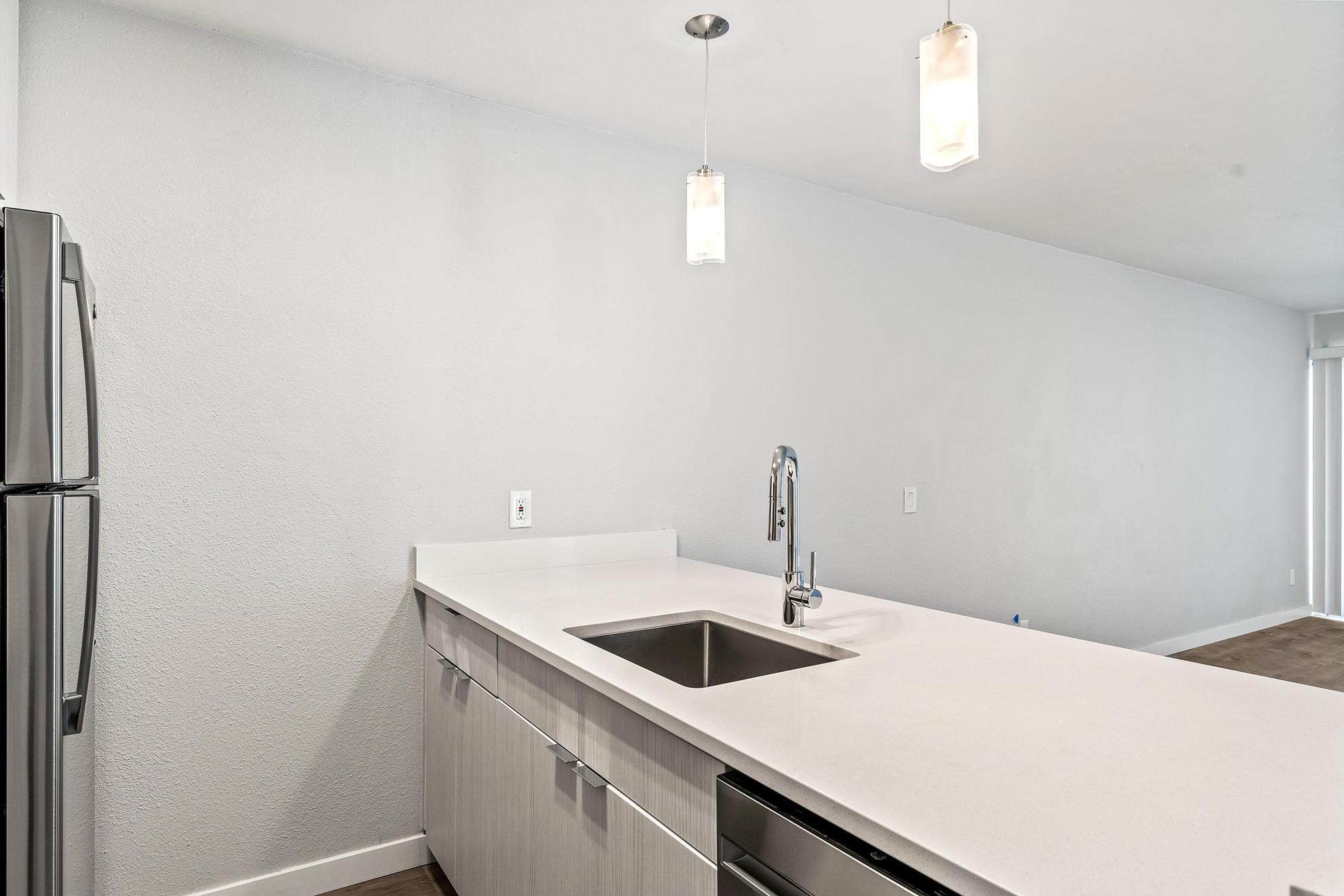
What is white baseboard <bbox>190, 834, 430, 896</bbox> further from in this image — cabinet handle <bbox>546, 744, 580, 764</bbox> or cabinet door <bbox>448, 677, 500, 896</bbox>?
cabinet handle <bbox>546, 744, 580, 764</bbox>

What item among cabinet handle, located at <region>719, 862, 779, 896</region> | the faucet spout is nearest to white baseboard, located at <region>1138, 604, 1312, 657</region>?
the faucet spout

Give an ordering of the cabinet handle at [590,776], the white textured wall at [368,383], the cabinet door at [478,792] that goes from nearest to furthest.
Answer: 1. the cabinet handle at [590,776]
2. the cabinet door at [478,792]
3. the white textured wall at [368,383]

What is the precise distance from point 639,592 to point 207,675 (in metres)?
1.12

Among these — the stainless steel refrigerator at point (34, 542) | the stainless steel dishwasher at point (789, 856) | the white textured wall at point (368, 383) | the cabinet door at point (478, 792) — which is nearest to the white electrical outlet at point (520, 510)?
the white textured wall at point (368, 383)

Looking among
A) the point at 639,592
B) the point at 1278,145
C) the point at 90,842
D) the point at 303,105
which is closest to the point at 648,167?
the point at 303,105

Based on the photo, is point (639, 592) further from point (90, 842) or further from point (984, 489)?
point (984, 489)

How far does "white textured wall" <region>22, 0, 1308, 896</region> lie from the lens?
188 cm

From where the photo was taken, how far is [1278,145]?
275 centimetres

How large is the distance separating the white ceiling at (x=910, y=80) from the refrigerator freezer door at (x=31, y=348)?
3.60 ft

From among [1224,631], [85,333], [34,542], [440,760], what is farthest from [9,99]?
[1224,631]

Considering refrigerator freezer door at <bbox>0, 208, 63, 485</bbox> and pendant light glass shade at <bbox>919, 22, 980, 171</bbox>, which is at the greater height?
pendant light glass shade at <bbox>919, 22, 980, 171</bbox>

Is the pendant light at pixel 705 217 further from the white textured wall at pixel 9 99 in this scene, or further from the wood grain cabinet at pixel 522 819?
the white textured wall at pixel 9 99

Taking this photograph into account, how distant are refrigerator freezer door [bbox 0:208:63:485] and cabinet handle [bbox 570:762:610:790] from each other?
0.91 metres

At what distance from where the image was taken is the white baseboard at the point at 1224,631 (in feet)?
15.1
